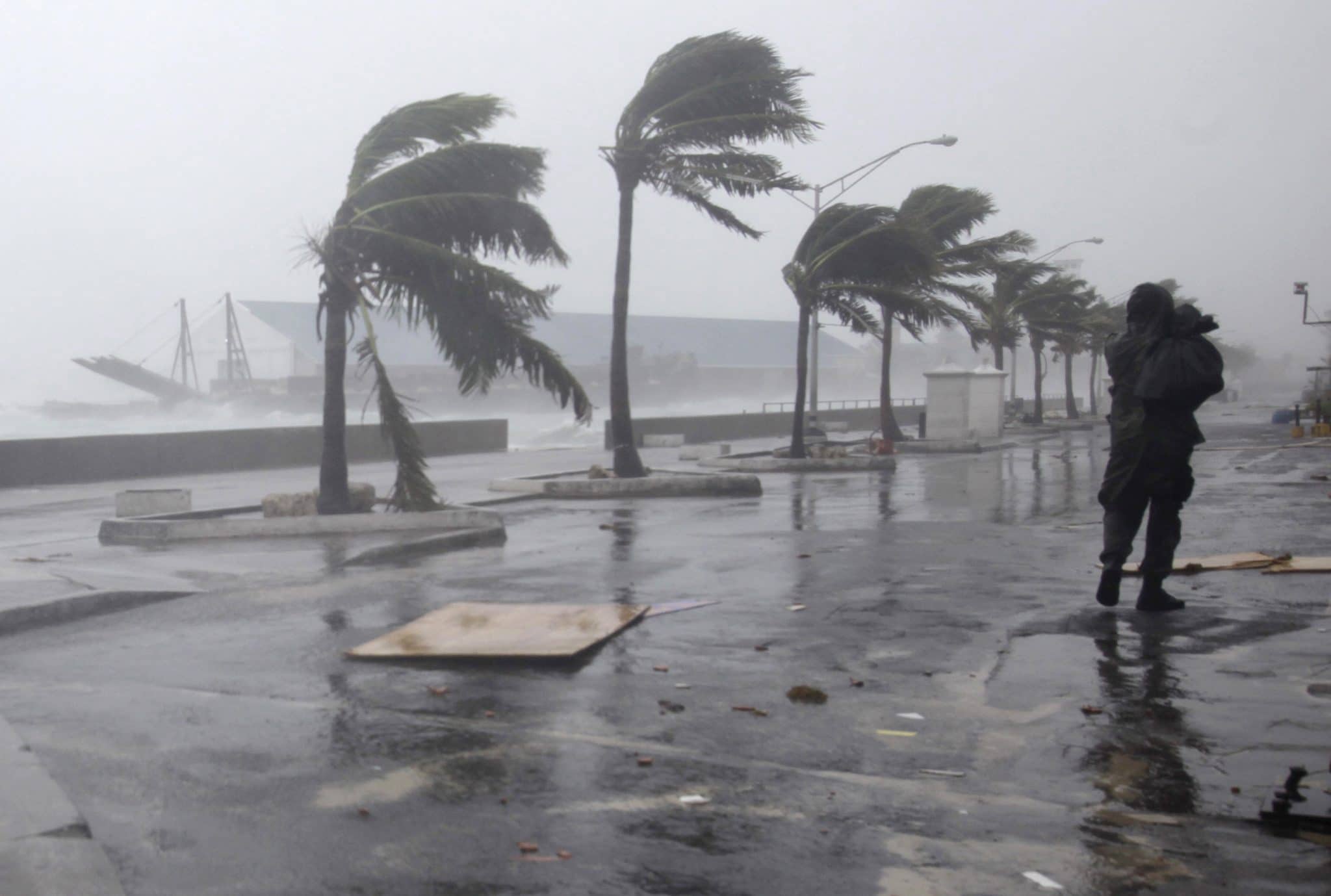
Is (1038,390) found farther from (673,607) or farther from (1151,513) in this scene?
(673,607)

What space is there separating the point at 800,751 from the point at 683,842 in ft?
3.90

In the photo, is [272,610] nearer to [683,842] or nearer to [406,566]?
[406,566]

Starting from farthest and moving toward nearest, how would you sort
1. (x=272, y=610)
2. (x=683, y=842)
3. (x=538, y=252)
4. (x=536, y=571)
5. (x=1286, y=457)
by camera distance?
(x=1286, y=457)
(x=538, y=252)
(x=536, y=571)
(x=272, y=610)
(x=683, y=842)

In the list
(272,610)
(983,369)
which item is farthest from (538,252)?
(983,369)

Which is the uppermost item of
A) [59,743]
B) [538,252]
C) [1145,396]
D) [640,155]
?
[640,155]

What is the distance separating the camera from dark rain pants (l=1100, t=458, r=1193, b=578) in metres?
8.15

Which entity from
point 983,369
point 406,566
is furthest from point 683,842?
point 983,369

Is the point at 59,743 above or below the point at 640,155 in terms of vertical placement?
below

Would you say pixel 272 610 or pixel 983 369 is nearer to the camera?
pixel 272 610

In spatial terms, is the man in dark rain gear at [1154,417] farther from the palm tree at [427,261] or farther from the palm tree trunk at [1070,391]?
the palm tree trunk at [1070,391]

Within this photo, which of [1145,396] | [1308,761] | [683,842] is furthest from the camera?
[1145,396]

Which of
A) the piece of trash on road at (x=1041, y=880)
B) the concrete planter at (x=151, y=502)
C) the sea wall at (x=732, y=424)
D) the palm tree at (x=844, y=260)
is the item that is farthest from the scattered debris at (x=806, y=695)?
the sea wall at (x=732, y=424)

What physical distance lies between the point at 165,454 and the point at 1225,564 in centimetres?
2140

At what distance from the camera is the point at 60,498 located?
20.6 m
